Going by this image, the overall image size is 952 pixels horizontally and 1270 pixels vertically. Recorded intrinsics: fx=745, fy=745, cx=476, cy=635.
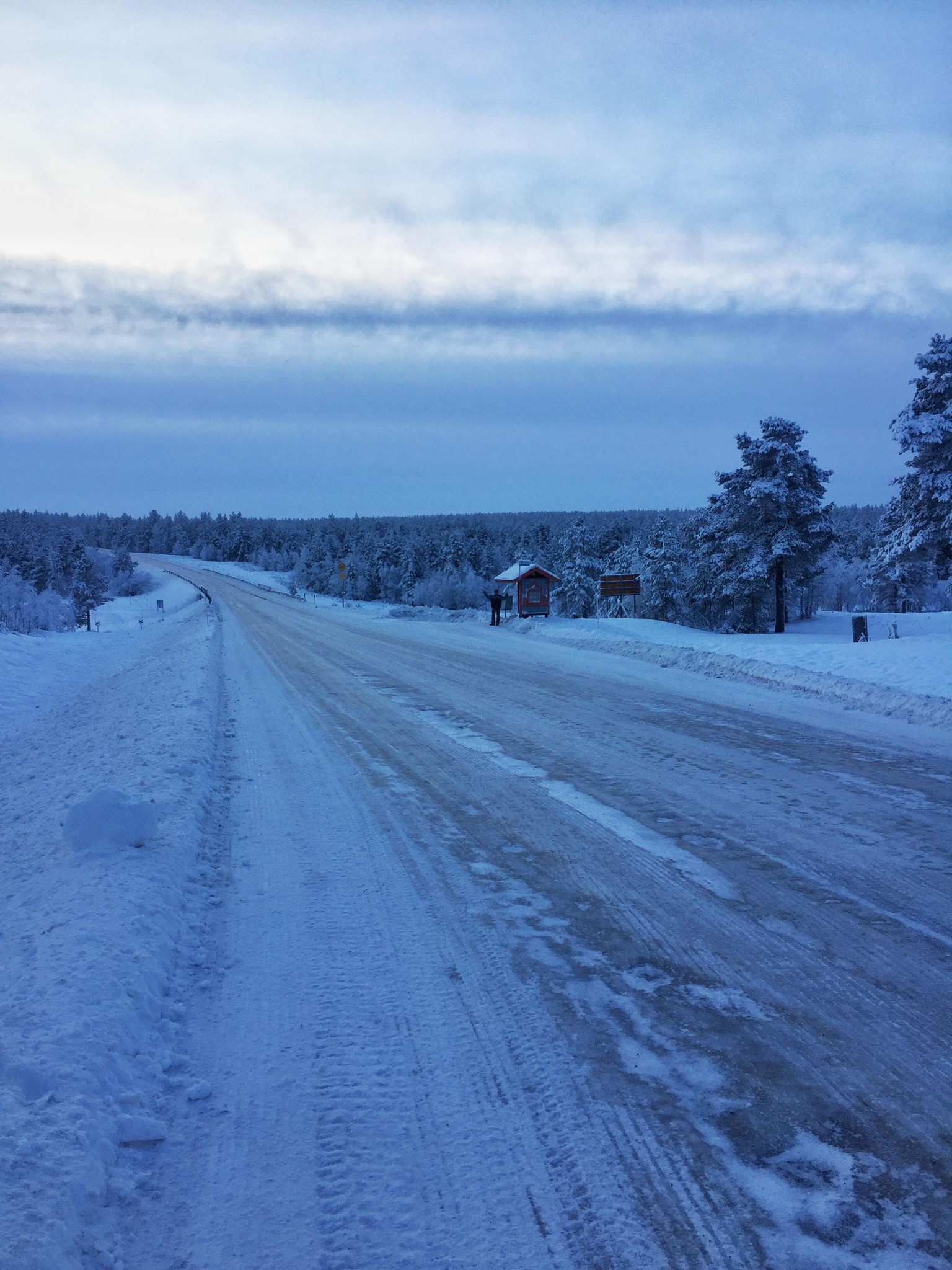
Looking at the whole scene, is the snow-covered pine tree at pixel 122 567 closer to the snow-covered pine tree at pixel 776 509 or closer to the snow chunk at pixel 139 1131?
the snow-covered pine tree at pixel 776 509

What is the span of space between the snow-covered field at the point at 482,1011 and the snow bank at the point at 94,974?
1 centimetres

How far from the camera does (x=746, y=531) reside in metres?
31.1

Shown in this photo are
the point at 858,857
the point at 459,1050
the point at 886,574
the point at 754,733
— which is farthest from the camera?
the point at 886,574

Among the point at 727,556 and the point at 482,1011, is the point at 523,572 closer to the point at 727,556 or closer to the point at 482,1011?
the point at 727,556

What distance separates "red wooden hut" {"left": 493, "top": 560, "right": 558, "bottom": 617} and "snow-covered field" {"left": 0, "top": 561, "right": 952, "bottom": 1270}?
22511mm

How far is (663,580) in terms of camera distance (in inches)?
1777

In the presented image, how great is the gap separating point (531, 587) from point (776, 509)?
10.2 meters

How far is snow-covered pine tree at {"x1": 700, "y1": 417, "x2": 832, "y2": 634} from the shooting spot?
2914 centimetres

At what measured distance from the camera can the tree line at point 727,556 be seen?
25172 millimetres

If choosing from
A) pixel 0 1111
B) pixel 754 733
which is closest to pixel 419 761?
pixel 754 733

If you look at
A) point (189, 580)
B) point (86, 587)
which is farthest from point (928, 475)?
point (189, 580)

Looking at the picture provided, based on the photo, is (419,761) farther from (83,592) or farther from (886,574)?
(83,592)

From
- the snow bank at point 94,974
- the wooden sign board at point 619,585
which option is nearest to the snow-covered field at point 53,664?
the snow bank at point 94,974

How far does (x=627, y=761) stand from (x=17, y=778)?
23.8ft
